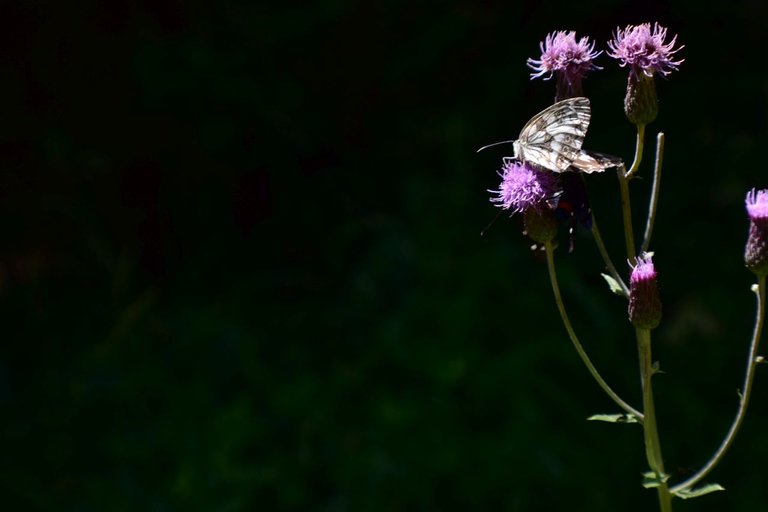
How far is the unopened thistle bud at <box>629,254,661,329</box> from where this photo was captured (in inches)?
56.7

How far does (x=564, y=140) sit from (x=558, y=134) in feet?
0.05

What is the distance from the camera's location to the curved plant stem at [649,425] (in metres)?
1.43

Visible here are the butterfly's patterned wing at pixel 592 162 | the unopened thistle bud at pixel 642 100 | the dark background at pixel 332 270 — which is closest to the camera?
the butterfly's patterned wing at pixel 592 162

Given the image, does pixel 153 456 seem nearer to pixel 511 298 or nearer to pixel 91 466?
pixel 91 466

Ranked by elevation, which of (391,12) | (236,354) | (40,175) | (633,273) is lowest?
(236,354)

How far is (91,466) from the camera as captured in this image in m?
3.23

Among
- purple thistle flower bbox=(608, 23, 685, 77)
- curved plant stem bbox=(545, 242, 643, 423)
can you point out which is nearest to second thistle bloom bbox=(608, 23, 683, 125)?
purple thistle flower bbox=(608, 23, 685, 77)

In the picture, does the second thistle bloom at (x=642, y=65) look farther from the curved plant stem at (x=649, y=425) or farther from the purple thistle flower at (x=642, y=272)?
the curved plant stem at (x=649, y=425)

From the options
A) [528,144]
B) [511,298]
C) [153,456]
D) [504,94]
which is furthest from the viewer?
[504,94]

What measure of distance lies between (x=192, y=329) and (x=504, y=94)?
151 centimetres

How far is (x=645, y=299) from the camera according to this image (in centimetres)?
144

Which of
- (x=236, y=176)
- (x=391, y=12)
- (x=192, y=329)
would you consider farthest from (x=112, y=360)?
(x=391, y=12)

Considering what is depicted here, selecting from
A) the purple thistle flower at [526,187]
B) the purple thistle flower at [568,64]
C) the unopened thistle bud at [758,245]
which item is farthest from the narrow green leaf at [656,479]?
the purple thistle flower at [568,64]

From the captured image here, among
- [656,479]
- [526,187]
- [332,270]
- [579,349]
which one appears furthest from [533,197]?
[332,270]
